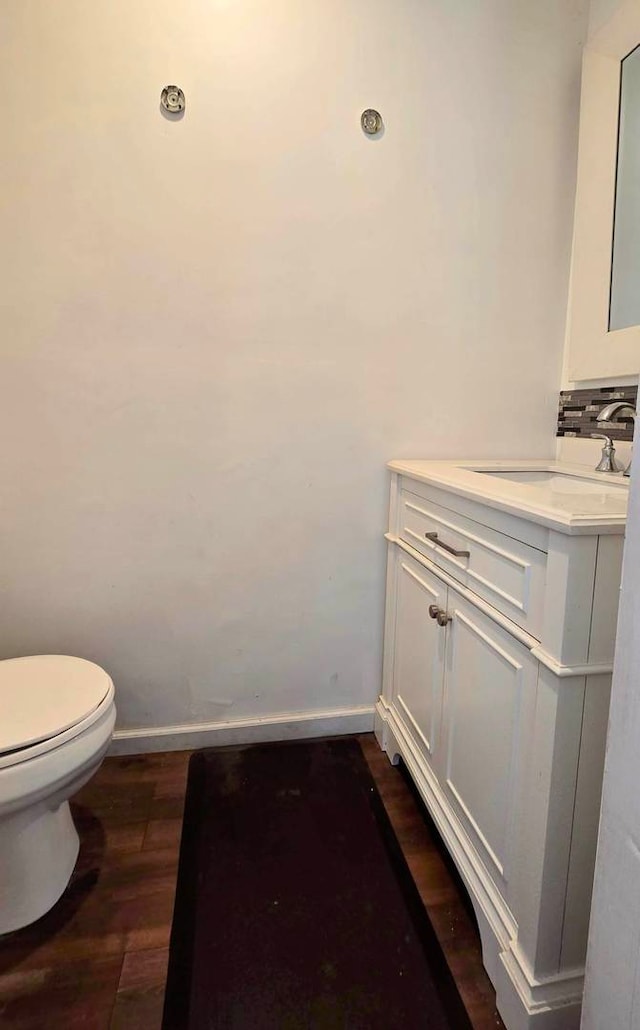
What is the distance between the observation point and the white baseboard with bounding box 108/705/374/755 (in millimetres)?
1630

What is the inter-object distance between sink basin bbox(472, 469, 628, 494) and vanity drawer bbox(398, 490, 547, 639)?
0.21 meters

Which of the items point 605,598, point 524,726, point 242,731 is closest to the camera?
point 605,598

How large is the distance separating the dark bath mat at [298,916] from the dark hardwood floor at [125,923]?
0.10 feet

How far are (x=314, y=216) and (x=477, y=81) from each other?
0.59 meters

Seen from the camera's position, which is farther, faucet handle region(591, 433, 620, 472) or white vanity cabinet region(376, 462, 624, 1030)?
faucet handle region(591, 433, 620, 472)

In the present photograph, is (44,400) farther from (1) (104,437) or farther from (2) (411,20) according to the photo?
(2) (411,20)

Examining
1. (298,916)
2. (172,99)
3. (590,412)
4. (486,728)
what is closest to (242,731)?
(298,916)

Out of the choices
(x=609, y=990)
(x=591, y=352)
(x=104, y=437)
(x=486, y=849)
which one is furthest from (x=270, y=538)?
(x=609, y=990)

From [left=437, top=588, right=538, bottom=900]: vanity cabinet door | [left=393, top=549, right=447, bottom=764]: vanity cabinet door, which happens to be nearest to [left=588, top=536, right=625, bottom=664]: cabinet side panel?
[left=437, top=588, right=538, bottom=900]: vanity cabinet door

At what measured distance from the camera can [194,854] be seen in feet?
4.18

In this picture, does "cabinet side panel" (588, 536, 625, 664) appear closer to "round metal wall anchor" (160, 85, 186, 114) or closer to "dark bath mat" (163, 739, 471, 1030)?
"dark bath mat" (163, 739, 471, 1030)

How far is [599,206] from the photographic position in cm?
145

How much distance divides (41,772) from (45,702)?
161 millimetres

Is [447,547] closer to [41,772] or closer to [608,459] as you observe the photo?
[608,459]
